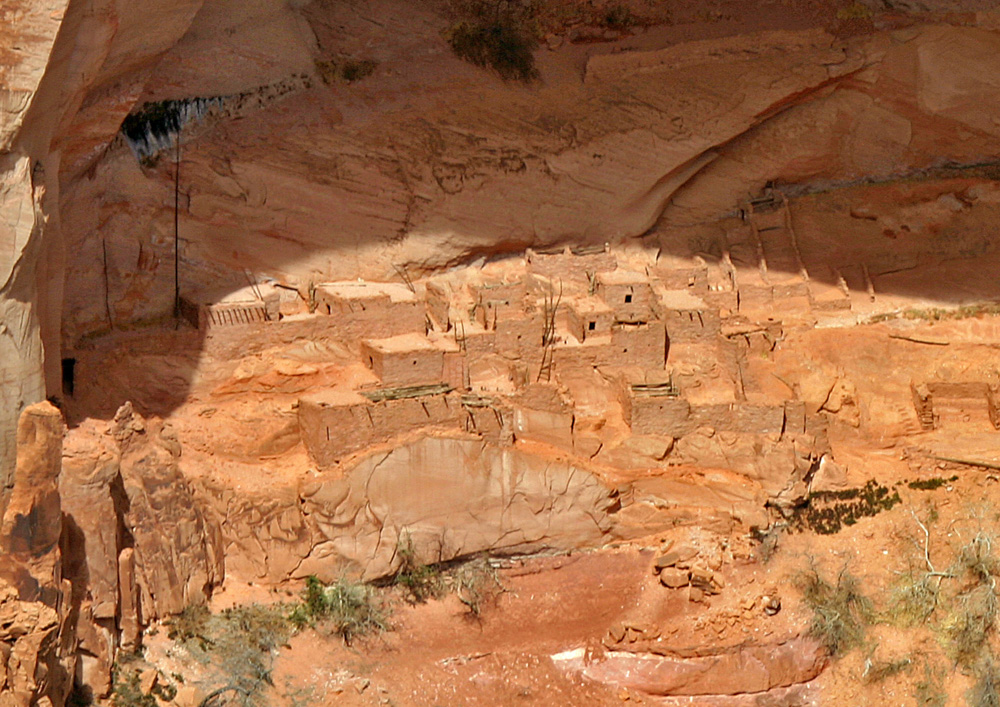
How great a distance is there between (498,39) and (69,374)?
29.7 ft

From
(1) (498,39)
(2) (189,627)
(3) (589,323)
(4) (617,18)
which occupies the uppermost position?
(4) (617,18)

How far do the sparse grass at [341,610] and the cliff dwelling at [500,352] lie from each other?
51mm

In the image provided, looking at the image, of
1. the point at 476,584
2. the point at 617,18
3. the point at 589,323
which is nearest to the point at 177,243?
the point at 589,323

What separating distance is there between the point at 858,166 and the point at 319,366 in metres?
9.67

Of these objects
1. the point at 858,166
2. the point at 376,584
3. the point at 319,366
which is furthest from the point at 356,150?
the point at 858,166

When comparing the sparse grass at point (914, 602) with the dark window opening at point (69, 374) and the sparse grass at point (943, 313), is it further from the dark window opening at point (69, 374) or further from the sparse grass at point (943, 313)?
the dark window opening at point (69, 374)

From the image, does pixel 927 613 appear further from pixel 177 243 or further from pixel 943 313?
pixel 177 243

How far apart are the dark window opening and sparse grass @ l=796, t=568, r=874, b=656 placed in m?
9.83

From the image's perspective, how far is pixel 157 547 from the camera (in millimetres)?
20250

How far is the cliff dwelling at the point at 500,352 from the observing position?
65.7ft

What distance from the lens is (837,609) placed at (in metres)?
21.7

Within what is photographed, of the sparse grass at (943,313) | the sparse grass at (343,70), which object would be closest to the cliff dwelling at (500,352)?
the sparse grass at (343,70)

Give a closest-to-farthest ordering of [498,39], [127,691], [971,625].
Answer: [127,691], [971,625], [498,39]

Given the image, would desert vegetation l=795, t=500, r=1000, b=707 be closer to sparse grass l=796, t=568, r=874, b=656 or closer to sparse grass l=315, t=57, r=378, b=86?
sparse grass l=796, t=568, r=874, b=656
